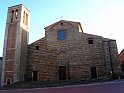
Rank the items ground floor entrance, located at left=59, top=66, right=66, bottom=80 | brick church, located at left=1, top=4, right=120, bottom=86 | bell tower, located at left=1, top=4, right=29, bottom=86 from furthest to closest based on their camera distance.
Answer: ground floor entrance, located at left=59, top=66, right=66, bottom=80 → brick church, located at left=1, top=4, right=120, bottom=86 → bell tower, located at left=1, top=4, right=29, bottom=86

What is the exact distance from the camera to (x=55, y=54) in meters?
25.8

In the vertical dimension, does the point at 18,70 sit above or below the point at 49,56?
below

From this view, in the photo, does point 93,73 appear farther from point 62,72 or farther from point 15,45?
point 15,45

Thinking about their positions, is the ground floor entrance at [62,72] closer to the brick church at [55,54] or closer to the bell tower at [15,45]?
the brick church at [55,54]

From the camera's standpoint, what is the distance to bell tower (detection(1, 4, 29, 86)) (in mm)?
23703

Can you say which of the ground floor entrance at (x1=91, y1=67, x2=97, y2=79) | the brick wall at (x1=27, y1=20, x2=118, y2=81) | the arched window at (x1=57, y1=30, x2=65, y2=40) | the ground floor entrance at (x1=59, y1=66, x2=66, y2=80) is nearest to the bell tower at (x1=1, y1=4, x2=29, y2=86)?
the brick wall at (x1=27, y1=20, x2=118, y2=81)

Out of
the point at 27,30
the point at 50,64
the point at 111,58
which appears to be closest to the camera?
the point at 111,58

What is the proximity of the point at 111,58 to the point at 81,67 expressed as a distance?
4.00 m

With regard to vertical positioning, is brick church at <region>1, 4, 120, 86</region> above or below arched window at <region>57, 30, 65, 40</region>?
Answer: below

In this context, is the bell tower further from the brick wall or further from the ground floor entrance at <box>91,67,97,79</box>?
the ground floor entrance at <box>91,67,97,79</box>

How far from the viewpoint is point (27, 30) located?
27547 mm

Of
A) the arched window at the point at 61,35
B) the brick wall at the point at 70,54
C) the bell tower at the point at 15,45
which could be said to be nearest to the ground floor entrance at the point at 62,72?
the brick wall at the point at 70,54

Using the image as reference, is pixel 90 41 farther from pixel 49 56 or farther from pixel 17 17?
pixel 17 17

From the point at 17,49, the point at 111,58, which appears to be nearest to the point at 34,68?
the point at 17,49
